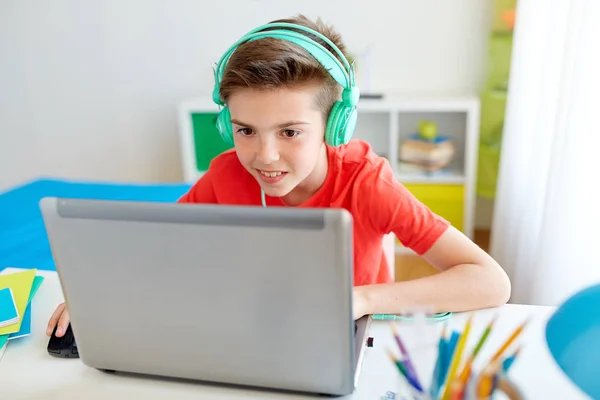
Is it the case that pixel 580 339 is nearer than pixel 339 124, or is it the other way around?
pixel 580 339

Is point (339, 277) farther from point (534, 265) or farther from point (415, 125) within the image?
point (415, 125)

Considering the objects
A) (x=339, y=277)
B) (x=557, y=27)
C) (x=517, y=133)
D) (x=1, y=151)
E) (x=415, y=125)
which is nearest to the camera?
(x=339, y=277)

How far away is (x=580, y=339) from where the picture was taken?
0.57 metres

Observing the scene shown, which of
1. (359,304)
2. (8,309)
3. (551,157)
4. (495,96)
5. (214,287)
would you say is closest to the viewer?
(214,287)

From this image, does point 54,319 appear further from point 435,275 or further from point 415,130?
point 415,130

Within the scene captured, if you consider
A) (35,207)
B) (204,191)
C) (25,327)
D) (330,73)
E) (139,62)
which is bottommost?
(35,207)

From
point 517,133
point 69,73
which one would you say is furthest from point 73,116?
point 517,133

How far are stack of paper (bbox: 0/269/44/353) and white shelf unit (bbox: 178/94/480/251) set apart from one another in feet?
5.36

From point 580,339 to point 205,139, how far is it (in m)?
2.35

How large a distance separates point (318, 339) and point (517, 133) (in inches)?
67.7

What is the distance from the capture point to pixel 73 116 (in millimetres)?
3156

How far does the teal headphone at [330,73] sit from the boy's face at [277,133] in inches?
1.1

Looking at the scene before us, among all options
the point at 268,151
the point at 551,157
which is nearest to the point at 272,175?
the point at 268,151

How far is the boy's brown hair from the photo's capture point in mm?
917
